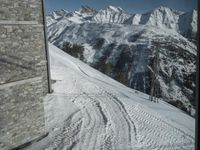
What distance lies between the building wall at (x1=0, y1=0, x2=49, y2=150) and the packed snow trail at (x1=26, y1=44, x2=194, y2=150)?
2.80ft

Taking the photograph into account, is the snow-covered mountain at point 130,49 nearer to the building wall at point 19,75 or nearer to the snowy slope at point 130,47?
the snowy slope at point 130,47

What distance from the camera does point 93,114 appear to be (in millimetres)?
11133

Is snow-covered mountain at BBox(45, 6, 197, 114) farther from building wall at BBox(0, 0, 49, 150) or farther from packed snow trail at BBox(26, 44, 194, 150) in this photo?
building wall at BBox(0, 0, 49, 150)

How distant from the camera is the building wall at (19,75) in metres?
6.93

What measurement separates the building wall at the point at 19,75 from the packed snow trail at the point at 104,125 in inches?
33.6

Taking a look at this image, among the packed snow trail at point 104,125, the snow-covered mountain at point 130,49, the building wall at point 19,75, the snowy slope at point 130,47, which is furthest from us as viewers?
the snowy slope at point 130,47

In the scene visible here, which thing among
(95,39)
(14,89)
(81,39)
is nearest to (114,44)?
(95,39)

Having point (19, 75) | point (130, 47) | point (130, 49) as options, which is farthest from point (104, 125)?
point (130, 47)

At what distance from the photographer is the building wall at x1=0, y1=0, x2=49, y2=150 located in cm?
693

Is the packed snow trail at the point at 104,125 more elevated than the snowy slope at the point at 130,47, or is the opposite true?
the snowy slope at the point at 130,47

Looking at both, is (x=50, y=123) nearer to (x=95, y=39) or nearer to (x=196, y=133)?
(x=196, y=133)

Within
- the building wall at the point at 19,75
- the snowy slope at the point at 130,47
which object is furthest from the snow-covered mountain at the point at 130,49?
the building wall at the point at 19,75

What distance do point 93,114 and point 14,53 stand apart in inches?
200

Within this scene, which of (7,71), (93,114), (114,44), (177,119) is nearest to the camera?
(7,71)
